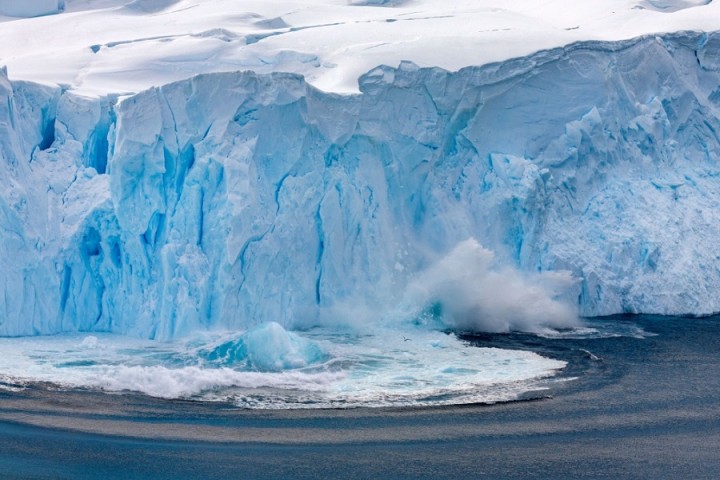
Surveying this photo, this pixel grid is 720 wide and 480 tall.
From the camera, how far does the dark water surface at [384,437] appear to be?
8820mm

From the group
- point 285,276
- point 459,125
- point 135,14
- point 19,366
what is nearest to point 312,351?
point 285,276

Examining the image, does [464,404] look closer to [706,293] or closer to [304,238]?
[304,238]

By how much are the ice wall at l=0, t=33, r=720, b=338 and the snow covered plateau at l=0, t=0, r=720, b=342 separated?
31 mm

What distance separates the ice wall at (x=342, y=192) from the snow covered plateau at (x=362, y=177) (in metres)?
0.03

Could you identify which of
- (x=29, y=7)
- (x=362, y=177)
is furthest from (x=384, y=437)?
(x=29, y=7)

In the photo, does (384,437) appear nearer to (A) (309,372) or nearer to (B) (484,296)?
(A) (309,372)

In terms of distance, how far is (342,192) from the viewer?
14844 mm

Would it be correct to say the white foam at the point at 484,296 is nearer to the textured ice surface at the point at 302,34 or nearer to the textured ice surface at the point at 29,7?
the textured ice surface at the point at 302,34

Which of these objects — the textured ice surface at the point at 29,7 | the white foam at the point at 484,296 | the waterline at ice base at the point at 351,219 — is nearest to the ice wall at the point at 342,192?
the waterline at ice base at the point at 351,219

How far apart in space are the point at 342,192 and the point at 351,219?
1.33ft

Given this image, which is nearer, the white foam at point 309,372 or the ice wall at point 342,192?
the white foam at point 309,372

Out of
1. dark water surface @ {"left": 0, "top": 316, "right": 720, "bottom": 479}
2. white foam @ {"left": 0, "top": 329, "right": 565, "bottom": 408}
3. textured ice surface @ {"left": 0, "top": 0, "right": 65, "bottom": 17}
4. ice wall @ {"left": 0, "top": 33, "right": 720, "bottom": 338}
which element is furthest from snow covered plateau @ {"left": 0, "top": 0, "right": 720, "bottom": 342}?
textured ice surface @ {"left": 0, "top": 0, "right": 65, "bottom": 17}

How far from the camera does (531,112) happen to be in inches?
641

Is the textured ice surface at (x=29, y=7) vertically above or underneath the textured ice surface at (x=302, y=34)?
above
